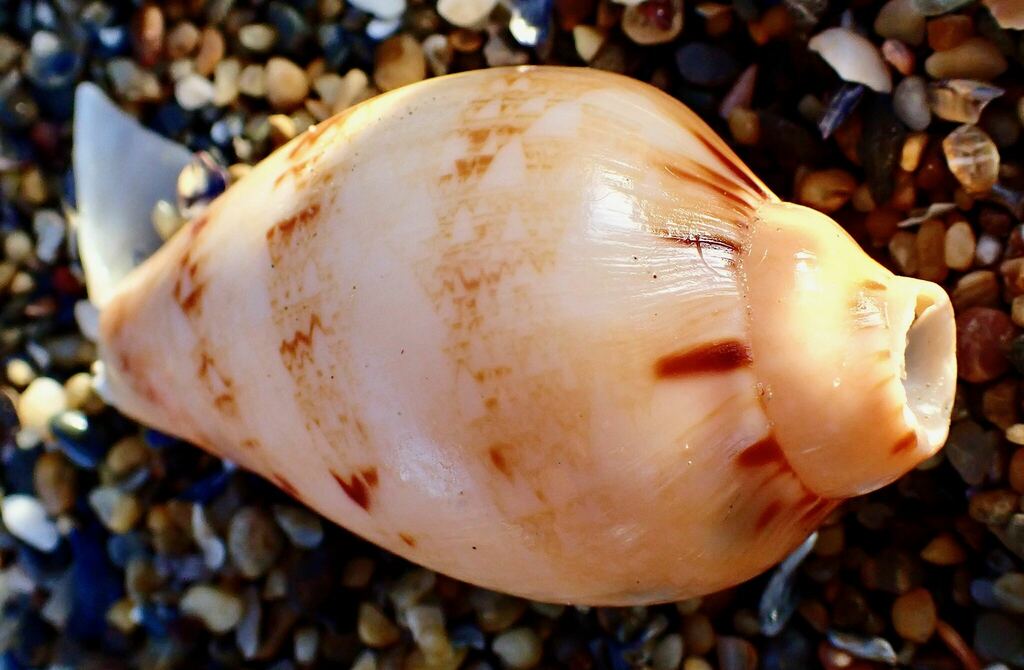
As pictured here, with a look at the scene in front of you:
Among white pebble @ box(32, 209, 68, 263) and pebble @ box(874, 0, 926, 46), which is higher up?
pebble @ box(874, 0, 926, 46)

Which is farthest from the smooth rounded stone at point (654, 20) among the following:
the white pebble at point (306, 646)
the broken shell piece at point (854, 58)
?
the white pebble at point (306, 646)

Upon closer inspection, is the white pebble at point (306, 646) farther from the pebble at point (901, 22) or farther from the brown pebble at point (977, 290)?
the pebble at point (901, 22)

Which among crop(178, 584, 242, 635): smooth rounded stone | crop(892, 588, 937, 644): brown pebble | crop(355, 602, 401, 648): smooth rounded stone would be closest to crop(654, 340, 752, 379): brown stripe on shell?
crop(892, 588, 937, 644): brown pebble

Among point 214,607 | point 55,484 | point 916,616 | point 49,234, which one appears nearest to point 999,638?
point 916,616

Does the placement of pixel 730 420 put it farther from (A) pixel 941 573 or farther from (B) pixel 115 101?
(B) pixel 115 101

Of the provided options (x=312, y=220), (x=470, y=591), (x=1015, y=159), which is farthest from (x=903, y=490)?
(x=312, y=220)

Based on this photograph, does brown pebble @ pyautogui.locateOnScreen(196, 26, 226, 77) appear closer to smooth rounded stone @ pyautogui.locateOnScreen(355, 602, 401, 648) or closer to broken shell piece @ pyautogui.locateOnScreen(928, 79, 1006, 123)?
smooth rounded stone @ pyautogui.locateOnScreen(355, 602, 401, 648)

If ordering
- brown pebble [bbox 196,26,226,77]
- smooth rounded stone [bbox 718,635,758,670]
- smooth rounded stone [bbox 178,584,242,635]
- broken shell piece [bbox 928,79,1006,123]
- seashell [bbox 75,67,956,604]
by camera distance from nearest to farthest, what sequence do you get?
1. seashell [bbox 75,67,956,604]
2. broken shell piece [bbox 928,79,1006,123]
3. smooth rounded stone [bbox 718,635,758,670]
4. smooth rounded stone [bbox 178,584,242,635]
5. brown pebble [bbox 196,26,226,77]
